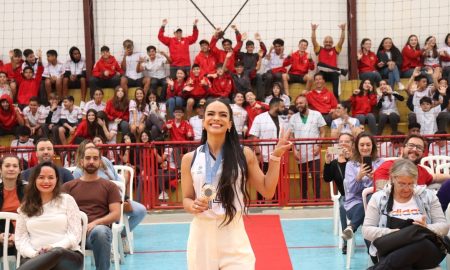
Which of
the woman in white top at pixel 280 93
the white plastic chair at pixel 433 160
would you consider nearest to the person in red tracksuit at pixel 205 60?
the woman in white top at pixel 280 93

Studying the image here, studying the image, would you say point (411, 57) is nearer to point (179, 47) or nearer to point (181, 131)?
point (179, 47)

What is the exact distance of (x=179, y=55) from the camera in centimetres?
1584

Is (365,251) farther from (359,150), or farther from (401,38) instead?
(401,38)

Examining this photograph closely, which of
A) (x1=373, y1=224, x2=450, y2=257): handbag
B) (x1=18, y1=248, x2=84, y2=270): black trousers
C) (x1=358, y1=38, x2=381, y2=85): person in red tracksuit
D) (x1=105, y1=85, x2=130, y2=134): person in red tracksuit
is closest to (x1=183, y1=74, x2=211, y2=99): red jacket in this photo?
(x1=105, y1=85, x2=130, y2=134): person in red tracksuit

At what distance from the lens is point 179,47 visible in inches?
623

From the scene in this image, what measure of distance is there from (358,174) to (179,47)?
827cm

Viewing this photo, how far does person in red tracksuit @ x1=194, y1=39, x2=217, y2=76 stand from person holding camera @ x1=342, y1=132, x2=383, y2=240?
7035mm

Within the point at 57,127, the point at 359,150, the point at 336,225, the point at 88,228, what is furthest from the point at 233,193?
the point at 57,127

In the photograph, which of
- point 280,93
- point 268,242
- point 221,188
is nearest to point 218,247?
point 221,188

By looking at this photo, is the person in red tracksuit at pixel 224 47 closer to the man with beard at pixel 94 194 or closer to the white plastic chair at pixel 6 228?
the man with beard at pixel 94 194

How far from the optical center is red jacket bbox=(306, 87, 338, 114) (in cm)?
1420

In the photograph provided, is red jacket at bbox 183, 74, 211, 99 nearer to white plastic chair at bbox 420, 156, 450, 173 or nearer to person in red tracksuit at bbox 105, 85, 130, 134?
person in red tracksuit at bbox 105, 85, 130, 134

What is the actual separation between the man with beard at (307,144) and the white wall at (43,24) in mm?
5724

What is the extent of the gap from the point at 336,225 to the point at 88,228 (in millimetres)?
3299
